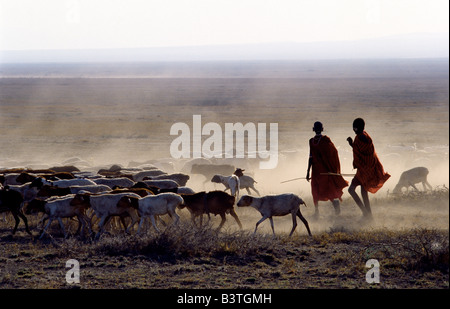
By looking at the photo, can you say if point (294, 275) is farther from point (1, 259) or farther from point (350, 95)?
point (350, 95)

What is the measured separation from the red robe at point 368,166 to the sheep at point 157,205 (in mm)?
3453

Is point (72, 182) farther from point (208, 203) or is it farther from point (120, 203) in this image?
point (208, 203)

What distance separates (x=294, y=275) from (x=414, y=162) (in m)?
12.3

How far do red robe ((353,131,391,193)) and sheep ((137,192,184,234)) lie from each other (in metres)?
3.45

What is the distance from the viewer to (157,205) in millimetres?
11633

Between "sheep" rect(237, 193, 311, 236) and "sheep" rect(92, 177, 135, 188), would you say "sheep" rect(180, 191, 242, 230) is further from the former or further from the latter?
"sheep" rect(92, 177, 135, 188)

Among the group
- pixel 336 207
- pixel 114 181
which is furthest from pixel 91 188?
pixel 336 207

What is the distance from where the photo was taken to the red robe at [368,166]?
12.4 metres

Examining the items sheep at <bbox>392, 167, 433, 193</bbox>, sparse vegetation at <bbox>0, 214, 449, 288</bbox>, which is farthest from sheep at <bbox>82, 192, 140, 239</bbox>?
sheep at <bbox>392, 167, 433, 193</bbox>

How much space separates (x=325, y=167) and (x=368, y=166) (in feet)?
3.13

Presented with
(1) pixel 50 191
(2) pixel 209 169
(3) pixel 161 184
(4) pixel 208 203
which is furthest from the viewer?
(2) pixel 209 169

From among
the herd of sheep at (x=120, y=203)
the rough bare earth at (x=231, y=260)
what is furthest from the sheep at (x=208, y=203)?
the rough bare earth at (x=231, y=260)

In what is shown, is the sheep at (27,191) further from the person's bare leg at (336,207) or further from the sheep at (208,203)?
the person's bare leg at (336,207)

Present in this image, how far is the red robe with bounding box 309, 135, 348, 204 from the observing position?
13047mm
